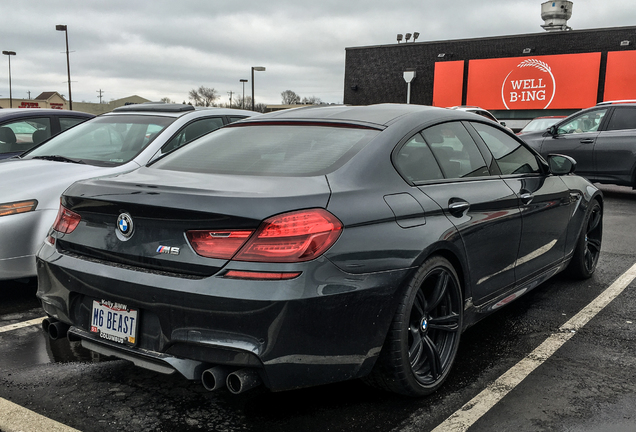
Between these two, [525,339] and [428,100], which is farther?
[428,100]

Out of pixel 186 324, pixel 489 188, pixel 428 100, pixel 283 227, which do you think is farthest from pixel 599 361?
pixel 428 100

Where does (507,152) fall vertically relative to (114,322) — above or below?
above

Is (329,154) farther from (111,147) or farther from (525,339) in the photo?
(111,147)

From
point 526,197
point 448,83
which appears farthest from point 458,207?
point 448,83

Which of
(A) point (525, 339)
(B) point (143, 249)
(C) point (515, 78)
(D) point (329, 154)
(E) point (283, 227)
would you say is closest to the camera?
(E) point (283, 227)

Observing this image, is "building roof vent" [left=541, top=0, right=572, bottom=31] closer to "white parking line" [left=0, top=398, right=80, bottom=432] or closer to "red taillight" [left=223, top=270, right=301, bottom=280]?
"red taillight" [left=223, top=270, right=301, bottom=280]

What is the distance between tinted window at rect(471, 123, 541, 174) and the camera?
3988 mm

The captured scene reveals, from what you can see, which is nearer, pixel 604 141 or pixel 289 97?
pixel 604 141

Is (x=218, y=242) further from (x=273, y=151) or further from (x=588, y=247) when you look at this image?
(x=588, y=247)

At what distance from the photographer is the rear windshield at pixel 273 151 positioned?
2961 millimetres

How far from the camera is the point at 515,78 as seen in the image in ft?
103

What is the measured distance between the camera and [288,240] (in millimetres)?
2463

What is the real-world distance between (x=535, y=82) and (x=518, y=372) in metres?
30.2

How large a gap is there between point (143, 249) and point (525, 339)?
252 cm
